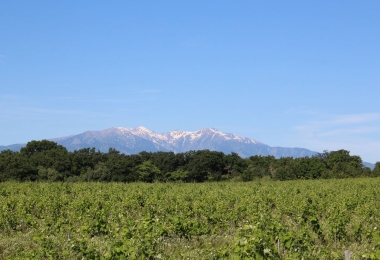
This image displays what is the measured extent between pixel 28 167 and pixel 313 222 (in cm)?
4723

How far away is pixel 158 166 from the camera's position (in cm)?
7238

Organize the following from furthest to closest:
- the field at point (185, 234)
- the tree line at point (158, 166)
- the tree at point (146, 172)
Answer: the tree at point (146, 172) → the tree line at point (158, 166) → the field at point (185, 234)

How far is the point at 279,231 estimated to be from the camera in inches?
388

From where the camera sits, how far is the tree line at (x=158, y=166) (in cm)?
5512

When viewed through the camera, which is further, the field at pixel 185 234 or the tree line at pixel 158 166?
the tree line at pixel 158 166

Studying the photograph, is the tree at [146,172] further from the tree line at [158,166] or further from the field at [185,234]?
the field at [185,234]

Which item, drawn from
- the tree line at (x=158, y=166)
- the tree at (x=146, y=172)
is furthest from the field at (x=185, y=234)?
the tree at (x=146, y=172)

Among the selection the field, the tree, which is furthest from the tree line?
the field

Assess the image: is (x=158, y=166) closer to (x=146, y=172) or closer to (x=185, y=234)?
(x=146, y=172)

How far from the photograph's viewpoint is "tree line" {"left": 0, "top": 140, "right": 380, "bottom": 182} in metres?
55.1

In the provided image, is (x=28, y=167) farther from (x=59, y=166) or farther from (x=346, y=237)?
(x=346, y=237)

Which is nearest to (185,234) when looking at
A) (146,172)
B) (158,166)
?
(146,172)

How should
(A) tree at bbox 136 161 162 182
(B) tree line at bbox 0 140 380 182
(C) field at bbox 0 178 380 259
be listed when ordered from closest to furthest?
(C) field at bbox 0 178 380 259 < (B) tree line at bbox 0 140 380 182 < (A) tree at bbox 136 161 162 182

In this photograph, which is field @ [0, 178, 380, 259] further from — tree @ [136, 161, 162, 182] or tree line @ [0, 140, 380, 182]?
tree @ [136, 161, 162, 182]
